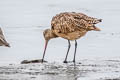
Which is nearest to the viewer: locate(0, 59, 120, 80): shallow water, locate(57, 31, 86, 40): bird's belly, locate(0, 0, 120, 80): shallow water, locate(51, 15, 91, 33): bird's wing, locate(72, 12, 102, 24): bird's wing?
locate(0, 59, 120, 80): shallow water

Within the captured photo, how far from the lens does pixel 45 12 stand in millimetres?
19938

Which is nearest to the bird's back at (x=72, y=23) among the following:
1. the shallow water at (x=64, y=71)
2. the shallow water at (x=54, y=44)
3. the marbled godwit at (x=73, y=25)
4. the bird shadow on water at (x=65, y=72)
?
the marbled godwit at (x=73, y=25)

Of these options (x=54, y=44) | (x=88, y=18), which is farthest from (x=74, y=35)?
(x=54, y=44)

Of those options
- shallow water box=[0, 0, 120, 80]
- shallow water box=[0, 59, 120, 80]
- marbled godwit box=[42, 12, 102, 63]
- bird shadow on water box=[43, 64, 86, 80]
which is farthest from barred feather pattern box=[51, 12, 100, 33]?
bird shadow on water box=[43, 64, 86, 80]

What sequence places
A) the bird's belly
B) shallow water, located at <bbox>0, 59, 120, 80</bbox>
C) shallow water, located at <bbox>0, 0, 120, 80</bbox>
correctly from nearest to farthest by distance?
shallow water, located at <bbox>0, 59, 120, 80</bbox>, shallow water, located at <bbox>0, 0, 120, 80</bbox>, the bird's belly

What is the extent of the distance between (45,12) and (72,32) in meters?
6.64

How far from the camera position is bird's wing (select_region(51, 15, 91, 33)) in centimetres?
1308

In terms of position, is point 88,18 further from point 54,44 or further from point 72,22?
point 54,44

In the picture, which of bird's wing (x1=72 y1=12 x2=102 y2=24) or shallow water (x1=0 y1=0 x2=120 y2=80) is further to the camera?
bird's wing (x1=72 y1=12 x2=102 y2=24)

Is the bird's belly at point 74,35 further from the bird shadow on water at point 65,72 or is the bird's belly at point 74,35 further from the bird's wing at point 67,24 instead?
the bird shadow on water at point 65,72

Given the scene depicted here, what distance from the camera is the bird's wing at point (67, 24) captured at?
1308 cm

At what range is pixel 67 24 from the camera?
1330 centimetres

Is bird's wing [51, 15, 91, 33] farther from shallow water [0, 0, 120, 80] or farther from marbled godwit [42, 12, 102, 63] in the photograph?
shallow water [0, 0, 120, 80]

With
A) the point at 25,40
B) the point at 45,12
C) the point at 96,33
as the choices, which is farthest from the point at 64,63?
the point at 45,12
